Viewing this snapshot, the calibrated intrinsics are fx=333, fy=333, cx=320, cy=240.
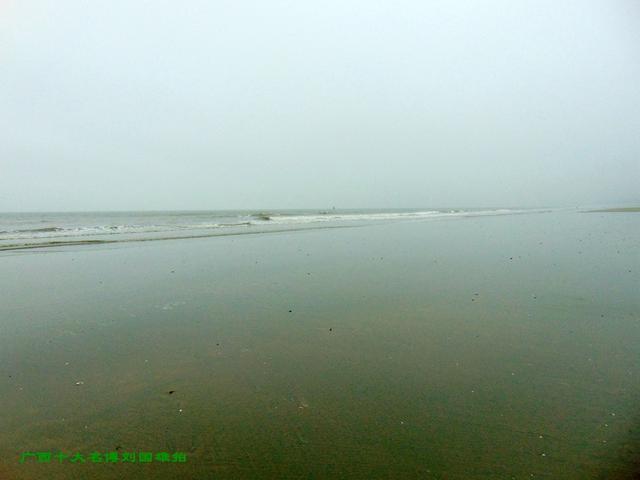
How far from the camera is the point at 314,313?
7.84 meters

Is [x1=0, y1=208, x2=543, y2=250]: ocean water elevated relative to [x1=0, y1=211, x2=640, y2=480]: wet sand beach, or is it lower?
elevated

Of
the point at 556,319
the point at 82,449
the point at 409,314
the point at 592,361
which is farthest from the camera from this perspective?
the point at 409,314

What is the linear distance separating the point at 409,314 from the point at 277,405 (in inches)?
167

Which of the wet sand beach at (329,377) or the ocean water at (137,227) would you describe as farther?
the ocean water at (137,227)

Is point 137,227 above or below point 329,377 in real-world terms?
above

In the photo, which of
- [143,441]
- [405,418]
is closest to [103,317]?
[143,441]

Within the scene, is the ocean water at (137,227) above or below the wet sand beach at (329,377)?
above

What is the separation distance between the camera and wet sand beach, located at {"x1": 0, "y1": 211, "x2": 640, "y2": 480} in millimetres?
3375

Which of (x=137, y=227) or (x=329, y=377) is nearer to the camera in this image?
(x=329, y=377)

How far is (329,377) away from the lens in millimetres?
4914

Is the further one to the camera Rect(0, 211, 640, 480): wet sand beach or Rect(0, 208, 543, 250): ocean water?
Rect(0, 208, 543, 250): ocean water

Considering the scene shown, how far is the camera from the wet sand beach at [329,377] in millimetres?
3375

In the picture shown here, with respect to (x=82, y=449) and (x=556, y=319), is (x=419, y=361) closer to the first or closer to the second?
(x=556, y=319)

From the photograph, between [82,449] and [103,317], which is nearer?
[82,449]
